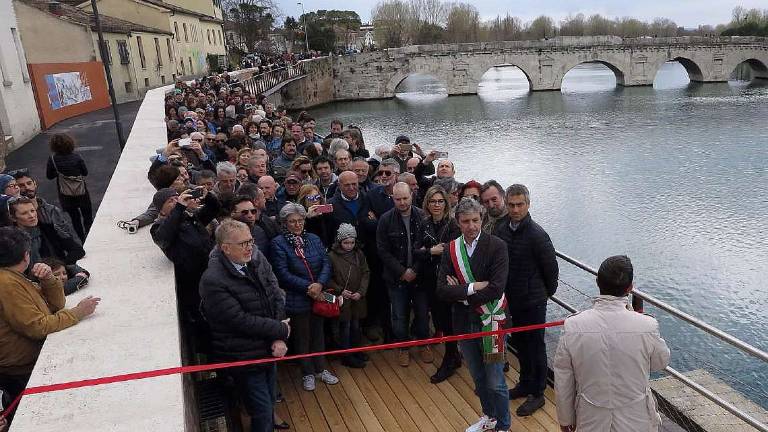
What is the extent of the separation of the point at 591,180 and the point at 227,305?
15.1 metres

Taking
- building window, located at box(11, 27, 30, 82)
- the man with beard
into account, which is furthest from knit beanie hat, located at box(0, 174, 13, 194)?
building window, located at box(11, 27, 30, 82)

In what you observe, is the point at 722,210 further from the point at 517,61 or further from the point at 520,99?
the point at 517,61

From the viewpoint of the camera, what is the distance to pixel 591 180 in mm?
16078

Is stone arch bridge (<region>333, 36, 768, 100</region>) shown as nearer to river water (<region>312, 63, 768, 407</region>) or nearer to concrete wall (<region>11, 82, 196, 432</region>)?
river water (<region>312, 63, 768, 407</region>)

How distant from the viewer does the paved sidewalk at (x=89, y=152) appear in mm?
8195

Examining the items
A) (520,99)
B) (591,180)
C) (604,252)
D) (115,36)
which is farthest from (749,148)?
(115,36)

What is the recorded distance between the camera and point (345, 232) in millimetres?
3885

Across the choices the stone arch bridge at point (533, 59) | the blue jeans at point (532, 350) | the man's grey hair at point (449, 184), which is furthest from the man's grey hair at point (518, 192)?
the stone arch bridge at point (533, 59)

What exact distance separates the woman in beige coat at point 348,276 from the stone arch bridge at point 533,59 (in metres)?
38.2

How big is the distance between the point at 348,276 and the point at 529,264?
1289 millimetres

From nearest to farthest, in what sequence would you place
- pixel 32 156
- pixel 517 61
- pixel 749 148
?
pixel 32 156
pixel 749 148
pixel 517 61

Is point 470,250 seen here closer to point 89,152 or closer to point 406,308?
point 406,308

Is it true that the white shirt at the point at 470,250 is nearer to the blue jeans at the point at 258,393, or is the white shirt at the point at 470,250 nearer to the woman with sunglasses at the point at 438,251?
the woman with sunglasses at the point at 438,251

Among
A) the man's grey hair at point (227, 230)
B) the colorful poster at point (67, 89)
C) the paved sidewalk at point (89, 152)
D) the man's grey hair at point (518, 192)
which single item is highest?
the colorful poster at point (67, 89)
